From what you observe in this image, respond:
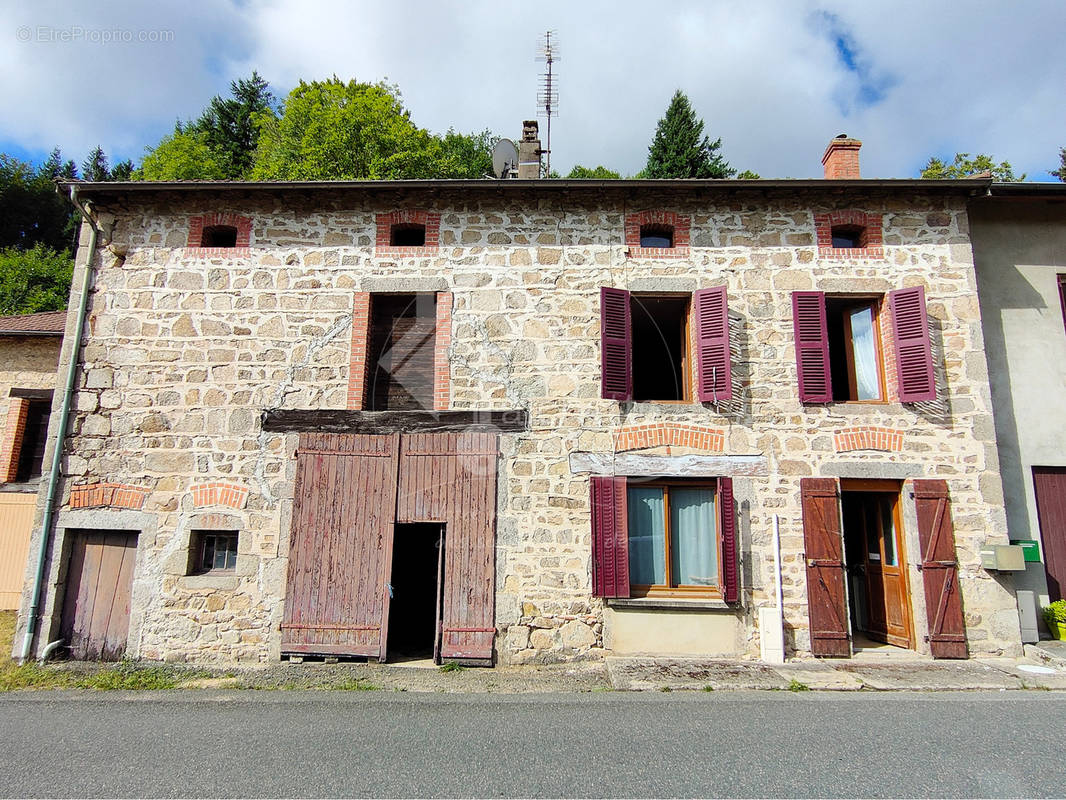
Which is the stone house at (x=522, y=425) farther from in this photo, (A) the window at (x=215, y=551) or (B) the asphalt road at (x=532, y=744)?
(B) the asphalt road at (x=532, y=744)

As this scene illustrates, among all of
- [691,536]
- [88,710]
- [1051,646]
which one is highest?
[691,536]

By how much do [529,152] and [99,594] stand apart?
27.4 ft

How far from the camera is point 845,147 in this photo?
29.2 feet

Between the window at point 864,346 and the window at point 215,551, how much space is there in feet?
24.9

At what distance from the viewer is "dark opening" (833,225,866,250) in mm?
8211

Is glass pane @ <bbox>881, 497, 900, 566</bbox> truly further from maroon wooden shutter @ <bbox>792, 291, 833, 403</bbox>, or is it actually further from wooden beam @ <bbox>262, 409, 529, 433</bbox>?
wooden beam @ <bbox>262, 409, 529, 433</bbox>

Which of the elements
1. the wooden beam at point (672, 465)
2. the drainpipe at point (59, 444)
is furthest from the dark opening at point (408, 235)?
the drainpipe at point (59, 444)

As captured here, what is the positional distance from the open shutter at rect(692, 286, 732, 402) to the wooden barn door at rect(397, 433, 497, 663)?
9.22 feet

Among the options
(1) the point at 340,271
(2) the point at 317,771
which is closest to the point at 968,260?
(1) the point at 340,271

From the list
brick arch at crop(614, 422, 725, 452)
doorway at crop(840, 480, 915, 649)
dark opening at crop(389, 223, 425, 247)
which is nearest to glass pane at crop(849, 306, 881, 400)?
doorway at crop(840, 480, 915, 649)

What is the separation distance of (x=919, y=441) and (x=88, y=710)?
385 inches

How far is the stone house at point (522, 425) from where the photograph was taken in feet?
24.0

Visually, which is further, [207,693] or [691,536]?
[691,536]

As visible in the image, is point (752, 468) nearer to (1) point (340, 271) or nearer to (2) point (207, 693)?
(1) point (340, 271)
